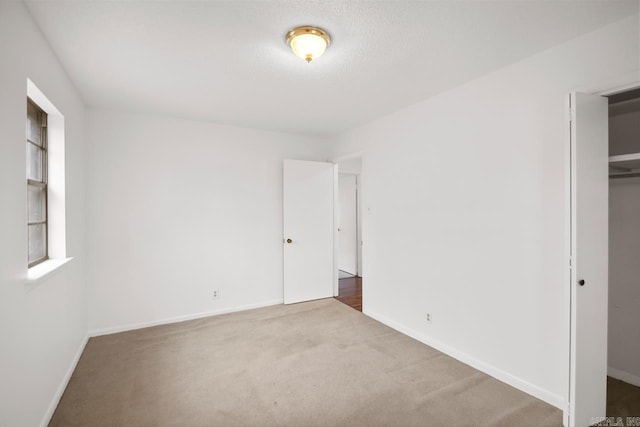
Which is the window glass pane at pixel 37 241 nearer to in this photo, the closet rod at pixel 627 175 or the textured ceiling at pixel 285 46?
the textured ceiling at pixel 285 46

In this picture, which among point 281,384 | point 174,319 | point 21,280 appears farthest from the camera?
point 174,319

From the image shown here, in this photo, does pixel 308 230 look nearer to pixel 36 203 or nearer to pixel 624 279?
pixel 36 203

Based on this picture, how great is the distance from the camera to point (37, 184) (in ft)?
6.88

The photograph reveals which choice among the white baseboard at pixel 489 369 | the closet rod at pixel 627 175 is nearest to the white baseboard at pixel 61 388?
the white baseboard at pixel 489 369

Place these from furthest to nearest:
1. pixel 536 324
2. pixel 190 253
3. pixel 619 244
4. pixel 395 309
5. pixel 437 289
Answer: pixel 190 253 → pixel 395 309 → pixel 437 289 → pixel 619 244 → pixel 536 324

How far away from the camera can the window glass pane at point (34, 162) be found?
6.71 ft

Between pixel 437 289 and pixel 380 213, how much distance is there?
1.13 metres

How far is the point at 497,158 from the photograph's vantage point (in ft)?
7.91

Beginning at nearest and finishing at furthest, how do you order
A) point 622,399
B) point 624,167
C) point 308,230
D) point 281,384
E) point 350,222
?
point 622,399
point 624,167
point 281,384
point 308,230
point 350,222

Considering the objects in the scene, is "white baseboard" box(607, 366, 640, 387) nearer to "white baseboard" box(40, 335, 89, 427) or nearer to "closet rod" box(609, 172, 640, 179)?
"closet rod" box(609, 172, 640, 179)

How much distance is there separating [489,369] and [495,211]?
132 cm

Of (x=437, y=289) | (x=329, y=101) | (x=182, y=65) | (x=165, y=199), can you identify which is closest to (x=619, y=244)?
(x=437, y=289)

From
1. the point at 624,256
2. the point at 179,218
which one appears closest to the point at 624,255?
the point at 624,256

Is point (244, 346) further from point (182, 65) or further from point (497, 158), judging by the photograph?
point (497, 158)
